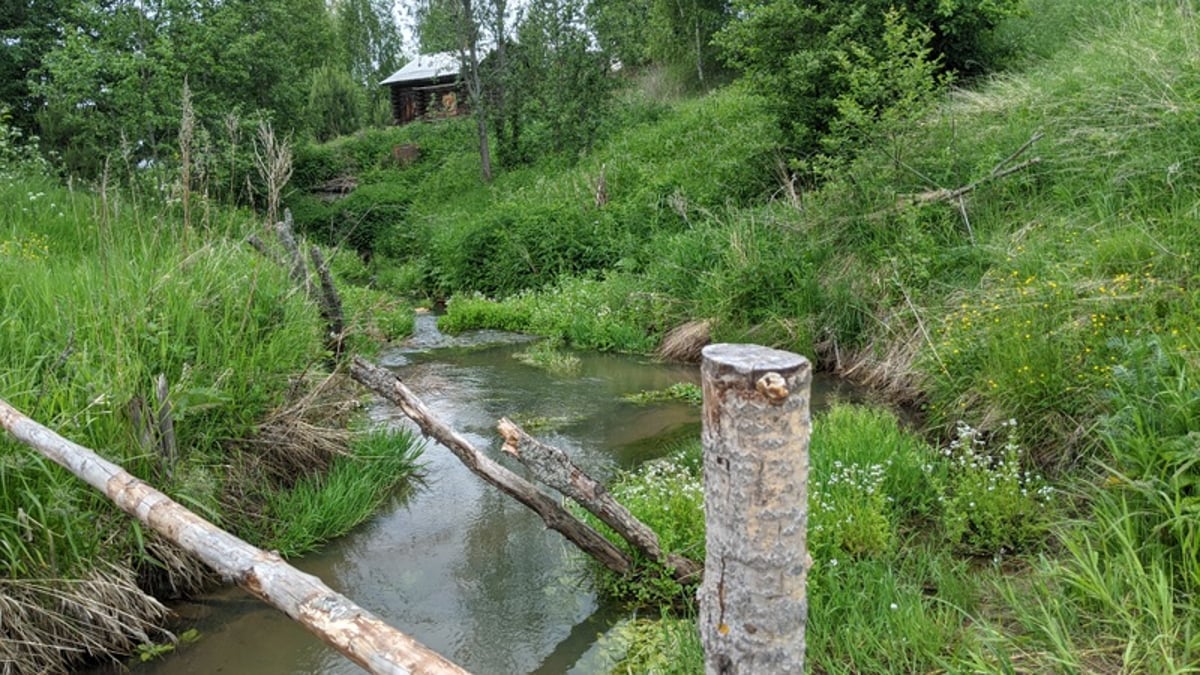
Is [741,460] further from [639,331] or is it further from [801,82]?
[801,82]

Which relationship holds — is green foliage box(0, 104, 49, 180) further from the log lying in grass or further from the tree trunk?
the tree trunk

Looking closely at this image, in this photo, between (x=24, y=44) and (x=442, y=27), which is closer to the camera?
(x=24, y=44)

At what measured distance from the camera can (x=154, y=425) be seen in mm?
4004

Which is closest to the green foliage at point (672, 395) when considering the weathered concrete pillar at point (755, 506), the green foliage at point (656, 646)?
the green foliage at point (656, 646)

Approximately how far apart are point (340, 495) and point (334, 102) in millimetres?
34049

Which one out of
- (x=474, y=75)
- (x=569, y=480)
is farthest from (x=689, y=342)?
(x=474, y=75)

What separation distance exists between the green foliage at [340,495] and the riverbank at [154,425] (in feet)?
0.04

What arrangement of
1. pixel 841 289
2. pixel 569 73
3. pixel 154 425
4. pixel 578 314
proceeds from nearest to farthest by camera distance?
pixel 154 425
pixel 841 289
pixel 578 314
pixel 569 73

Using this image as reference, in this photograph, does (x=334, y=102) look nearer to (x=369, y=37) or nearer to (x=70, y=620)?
(x=369, y=37)

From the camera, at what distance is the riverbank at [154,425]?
140 inches

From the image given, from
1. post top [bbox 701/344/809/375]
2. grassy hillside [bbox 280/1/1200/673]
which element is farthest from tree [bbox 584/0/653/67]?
post top [bbox 701/344/809/375]

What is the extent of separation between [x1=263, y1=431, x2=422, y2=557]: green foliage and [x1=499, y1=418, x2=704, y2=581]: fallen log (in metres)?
1.99

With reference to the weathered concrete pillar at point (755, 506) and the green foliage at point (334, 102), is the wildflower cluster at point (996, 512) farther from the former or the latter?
the green foliage at point (334, 102)

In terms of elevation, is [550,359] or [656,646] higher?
[656,646]
